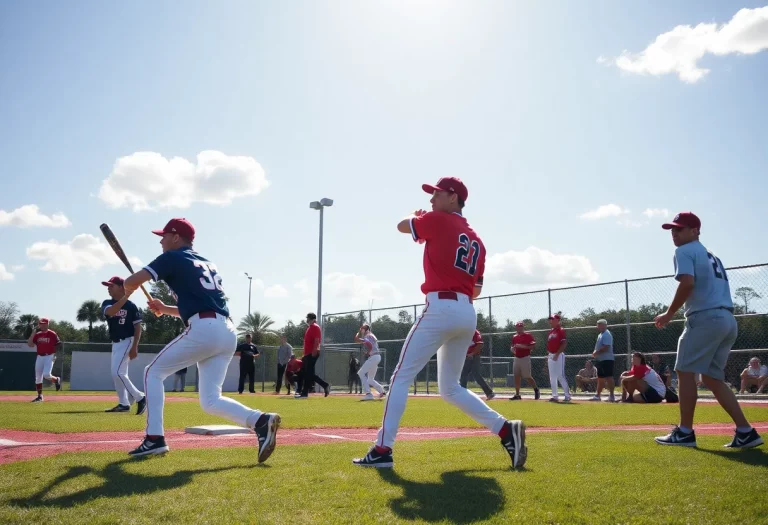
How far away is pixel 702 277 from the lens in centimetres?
602

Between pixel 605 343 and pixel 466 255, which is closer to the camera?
pixel 466 255

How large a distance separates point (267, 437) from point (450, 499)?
1.91 metres

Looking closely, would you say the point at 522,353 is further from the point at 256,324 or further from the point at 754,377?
the point at 256,324

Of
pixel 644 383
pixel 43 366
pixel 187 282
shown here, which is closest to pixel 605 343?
pixel 644 383

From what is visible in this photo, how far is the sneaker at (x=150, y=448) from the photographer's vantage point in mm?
5535

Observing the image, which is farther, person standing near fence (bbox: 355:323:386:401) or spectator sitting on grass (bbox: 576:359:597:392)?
spectator sitting on grass (bbox: 576:359:597:392)

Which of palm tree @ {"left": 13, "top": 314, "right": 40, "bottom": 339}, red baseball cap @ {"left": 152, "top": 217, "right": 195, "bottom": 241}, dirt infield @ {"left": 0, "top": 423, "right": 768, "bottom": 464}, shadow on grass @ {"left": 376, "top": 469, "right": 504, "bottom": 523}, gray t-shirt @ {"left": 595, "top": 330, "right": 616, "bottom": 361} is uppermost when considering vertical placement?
palm tree @ {"left": 13, "top": 314, "right": 40, "bottom": 339}

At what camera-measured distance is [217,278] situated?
19.4ft

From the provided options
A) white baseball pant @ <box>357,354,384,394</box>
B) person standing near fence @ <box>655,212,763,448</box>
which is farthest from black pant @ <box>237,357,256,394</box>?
person standing near fence @ <box>655,212,763,448</box>

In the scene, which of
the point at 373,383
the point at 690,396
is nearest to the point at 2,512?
the point at 690,396

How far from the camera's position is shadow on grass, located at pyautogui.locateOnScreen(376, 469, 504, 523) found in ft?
11.1

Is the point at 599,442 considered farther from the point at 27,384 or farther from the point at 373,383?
the point at 27,384

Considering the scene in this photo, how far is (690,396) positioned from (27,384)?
1206 inches

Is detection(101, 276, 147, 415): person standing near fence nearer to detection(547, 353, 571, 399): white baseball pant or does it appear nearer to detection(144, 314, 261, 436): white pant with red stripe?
detection(144, 314, 261, 436): white pant with red stripe
